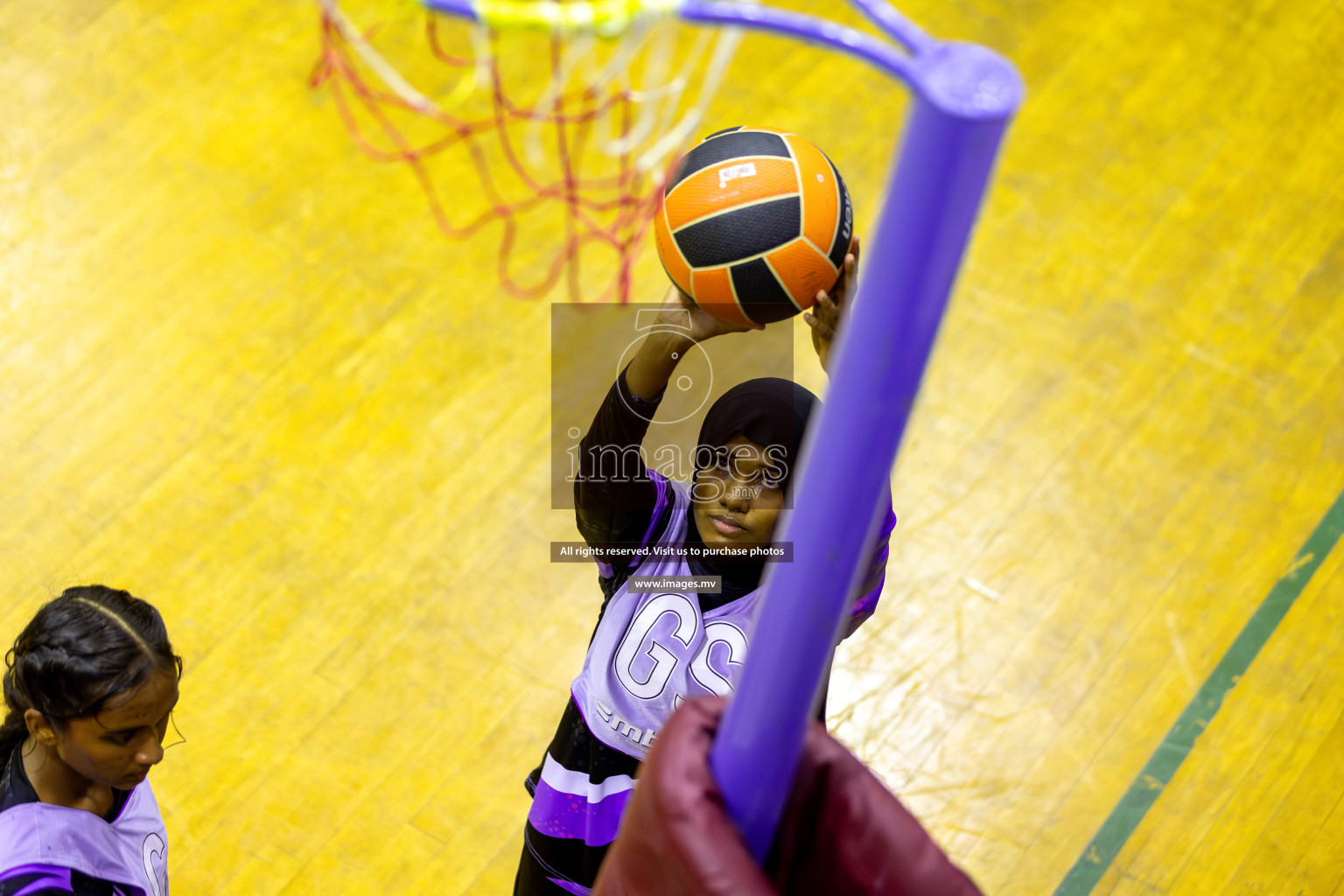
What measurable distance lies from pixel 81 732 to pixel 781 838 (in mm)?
1242

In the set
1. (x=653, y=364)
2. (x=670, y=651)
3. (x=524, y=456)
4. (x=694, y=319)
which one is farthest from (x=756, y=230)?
(x=524, y=456)

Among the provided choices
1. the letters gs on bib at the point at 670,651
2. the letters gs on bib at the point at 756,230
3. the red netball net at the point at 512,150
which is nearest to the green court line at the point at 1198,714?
the letters gs on bib at the point at 670,651

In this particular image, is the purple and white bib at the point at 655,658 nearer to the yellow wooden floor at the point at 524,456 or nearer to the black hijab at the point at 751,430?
the black hijab at the point at 751,430

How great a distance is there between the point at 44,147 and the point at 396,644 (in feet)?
8.04

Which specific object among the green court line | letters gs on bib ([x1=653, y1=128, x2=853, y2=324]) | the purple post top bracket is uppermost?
the purple post top bracket

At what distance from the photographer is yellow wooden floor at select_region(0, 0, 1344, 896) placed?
10.6ft

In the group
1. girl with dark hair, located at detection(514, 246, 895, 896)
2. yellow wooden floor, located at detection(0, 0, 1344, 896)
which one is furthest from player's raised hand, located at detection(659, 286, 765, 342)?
yellow wooden floor, located at detection(0, 0, 1344, 896)

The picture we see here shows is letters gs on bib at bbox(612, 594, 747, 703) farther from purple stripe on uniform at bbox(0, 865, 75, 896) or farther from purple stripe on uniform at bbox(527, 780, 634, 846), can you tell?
purple stripe on uniform at bbox(0, 865, 75, 896)

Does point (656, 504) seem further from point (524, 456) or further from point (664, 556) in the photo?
point (524, 456)

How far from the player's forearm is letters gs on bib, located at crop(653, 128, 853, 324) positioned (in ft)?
0.43

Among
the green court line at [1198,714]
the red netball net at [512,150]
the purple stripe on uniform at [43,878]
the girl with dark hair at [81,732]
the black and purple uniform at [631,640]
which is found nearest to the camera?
the purple stripe on uniform at [43,878]

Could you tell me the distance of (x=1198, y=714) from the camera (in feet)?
11.1

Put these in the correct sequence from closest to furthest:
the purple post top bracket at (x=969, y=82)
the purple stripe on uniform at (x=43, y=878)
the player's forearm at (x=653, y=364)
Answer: the purple post top bracket at (x=969, y=82) → the purple stripe on uniform at (x=43, y=878) → the player's forearm at (x=653, y=364)

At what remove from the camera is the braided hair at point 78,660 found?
1785 millimetres
